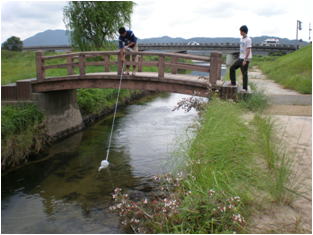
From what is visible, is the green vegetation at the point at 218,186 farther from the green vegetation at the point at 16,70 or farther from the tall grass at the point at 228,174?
the green vegetation at the point at 16,70

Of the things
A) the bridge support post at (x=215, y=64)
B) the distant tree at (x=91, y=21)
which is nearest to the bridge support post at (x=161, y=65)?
the bridge support post at (x=215, y=64)

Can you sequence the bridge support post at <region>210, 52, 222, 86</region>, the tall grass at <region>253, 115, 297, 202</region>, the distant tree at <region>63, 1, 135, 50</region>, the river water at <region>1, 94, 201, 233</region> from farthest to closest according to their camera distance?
the distant tree at <region>63, 1, 135, 50</region>
the bridge support post at <region>210, 52, 222, 86</region>
the river water at <region>1, 94, 201, 233</region>
the tall grass at <region>253, 115, 297, 202</region>

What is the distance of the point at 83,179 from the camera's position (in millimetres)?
9430

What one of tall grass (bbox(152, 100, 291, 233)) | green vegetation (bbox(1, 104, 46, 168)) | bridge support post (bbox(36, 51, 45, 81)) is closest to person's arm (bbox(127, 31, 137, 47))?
bridge support post (bbox(36, 51, 45, 81))

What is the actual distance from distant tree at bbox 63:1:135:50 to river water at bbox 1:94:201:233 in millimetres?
11170

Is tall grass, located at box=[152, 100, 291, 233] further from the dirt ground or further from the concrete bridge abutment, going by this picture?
the concrete bridge abutment

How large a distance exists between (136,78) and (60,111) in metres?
4.48

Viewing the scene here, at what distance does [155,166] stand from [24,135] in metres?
4.19

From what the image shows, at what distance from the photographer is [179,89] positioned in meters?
10.4

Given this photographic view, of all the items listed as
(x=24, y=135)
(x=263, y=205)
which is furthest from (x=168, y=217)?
(x=24, y=135)

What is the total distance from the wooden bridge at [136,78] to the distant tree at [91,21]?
1242 centimetres

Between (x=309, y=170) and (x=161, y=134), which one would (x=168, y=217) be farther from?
(x=161, y=134)

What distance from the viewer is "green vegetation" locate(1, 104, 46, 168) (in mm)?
9945

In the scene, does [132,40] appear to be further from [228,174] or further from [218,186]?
[218,186]
